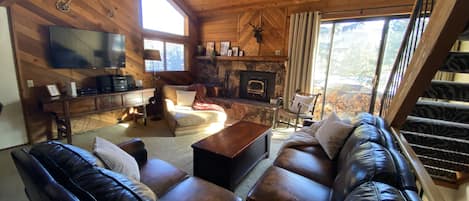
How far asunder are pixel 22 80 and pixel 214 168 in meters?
3.17

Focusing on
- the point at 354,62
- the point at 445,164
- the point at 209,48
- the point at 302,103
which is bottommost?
the point at 445,164

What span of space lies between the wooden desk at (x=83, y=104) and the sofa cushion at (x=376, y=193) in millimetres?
3704

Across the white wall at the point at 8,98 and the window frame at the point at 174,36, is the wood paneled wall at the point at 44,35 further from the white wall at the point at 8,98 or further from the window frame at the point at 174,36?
the window frame at the point at 174,36

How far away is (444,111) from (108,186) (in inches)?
91.5

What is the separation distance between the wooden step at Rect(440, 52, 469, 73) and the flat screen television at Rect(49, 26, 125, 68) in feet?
14.8

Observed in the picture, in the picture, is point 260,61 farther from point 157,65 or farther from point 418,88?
point 418,88

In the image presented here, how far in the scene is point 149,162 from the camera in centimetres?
193

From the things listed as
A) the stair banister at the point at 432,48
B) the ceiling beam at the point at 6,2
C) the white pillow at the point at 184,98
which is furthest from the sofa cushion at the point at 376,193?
the ceiling beam at the point at 6,2

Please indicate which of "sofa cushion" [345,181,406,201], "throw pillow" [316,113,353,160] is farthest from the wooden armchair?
"sofa cushion" [345,181,406,201]

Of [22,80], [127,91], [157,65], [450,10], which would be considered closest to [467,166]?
[450,10]

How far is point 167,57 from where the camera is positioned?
17.1ft

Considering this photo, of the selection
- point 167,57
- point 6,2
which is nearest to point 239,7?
point 167,57

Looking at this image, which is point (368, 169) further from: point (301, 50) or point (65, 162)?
point (301, 50)

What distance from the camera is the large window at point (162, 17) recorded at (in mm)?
4633
